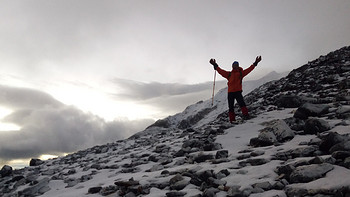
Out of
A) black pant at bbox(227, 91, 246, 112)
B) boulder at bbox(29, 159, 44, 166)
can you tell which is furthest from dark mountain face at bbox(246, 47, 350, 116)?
boulder at bbox(29, 159, 44, 166)

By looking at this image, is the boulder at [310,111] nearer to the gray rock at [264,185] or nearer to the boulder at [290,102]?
the boulder at [290,102]

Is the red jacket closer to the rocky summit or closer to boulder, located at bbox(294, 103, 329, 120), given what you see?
the rocky summit

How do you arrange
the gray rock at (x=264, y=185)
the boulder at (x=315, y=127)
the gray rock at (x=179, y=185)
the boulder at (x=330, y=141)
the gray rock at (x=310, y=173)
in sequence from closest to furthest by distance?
1. the gray rock at (x=310, y=173)
2. the gray rock at (x=264, y=185)
3. the boulder at (x=330, y=141)
4. the gray rock at (x=179, y=185)
5. the boulder at (x=315, y=127)

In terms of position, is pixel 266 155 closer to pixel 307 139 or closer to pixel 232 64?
pixel 307 139

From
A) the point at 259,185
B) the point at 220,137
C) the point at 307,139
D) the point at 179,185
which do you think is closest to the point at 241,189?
the point at 259,185

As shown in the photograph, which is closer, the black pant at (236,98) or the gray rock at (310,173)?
the gray rock at (310,173)

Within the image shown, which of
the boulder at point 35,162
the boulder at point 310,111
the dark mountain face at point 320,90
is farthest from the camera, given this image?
the boulder at point 35,162

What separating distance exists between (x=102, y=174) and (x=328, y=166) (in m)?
7.20

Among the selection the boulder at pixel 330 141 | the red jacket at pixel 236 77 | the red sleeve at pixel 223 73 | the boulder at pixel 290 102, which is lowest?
the boulder at pixel 330 141

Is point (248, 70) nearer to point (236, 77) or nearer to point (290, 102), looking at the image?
point (236, 77)

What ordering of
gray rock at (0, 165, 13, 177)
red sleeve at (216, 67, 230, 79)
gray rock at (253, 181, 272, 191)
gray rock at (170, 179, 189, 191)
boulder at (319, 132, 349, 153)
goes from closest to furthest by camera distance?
gray rock at (253, 181, 272, 191) < boulder at (319, 132, 349, 153) < gray rock at (170, 179, 189, 191) < red sleeve at (216, 67, 230, 79) < gray rock at (0, 165, 13, 177)

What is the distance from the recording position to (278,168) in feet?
16.5

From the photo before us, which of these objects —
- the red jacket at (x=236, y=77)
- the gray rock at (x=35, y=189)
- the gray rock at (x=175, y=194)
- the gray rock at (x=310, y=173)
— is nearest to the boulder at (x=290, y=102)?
the red jacket at (x=236, y=77)

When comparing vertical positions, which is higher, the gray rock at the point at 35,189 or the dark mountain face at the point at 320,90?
the dark mountain face at the point at 320,90
